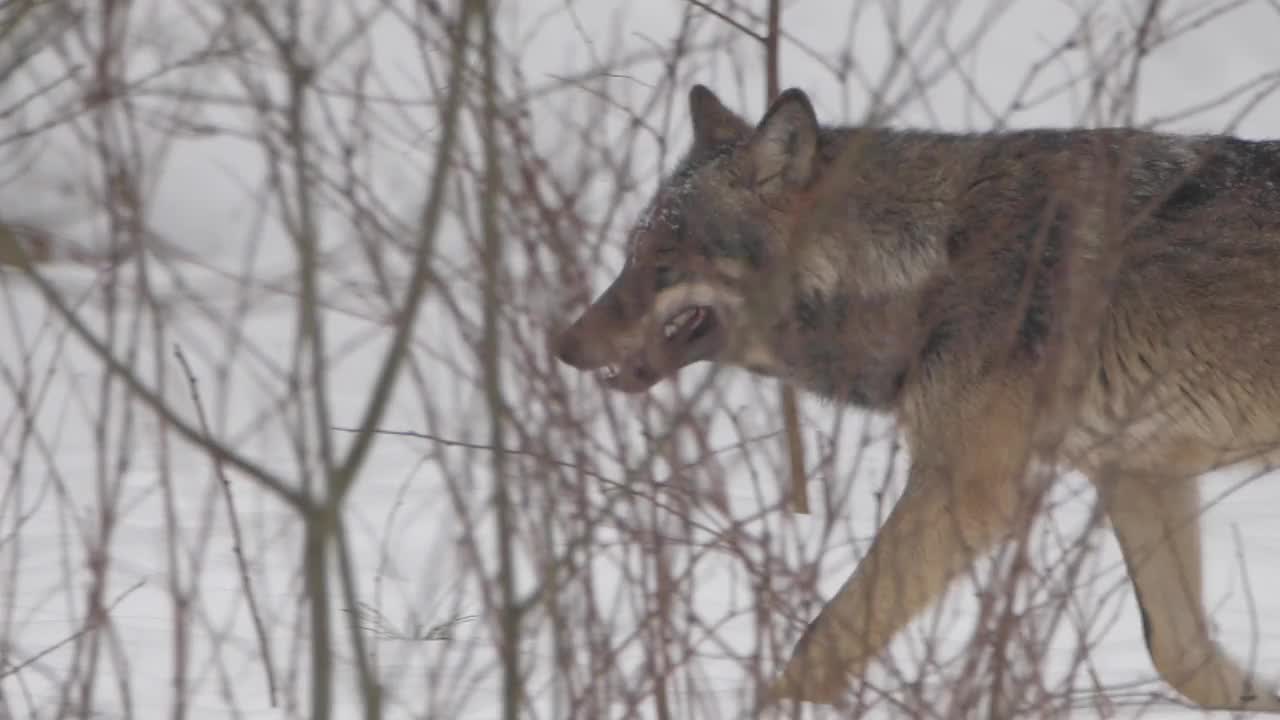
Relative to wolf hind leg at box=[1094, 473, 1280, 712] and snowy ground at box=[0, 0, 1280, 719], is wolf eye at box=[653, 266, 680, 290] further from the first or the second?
wolf hind leg at box=[1094, 473, 1280, 712]

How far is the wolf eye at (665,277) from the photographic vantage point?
4.55m

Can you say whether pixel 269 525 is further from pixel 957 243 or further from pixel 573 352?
pixel 957 243

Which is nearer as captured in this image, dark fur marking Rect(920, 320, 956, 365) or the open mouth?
the open mouth

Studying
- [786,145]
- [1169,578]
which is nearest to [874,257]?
[786,145]

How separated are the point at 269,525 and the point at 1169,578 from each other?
3.27 m

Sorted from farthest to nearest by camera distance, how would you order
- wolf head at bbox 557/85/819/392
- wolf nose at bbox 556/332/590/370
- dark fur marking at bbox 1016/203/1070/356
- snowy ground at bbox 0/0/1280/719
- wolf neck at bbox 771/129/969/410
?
wolf neck at bbox 771/129/969/410 → dark fur marking at bbox 1016/203/1070/356 → wolf head at bbox 557/85/819/392 → wolf nose at bbox 556/332/590/370 → snowy ground at bbox 0/0/1280/719

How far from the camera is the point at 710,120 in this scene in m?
4.98

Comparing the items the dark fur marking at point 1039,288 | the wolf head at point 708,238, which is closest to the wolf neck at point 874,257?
the wolf head at point 708,238

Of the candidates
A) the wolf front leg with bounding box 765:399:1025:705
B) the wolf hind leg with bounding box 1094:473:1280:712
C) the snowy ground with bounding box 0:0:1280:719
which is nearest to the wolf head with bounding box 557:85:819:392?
the snowy ground with bounding box 0:0:1280:719

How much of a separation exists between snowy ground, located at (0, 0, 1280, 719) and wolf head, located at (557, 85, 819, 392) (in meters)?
0.39

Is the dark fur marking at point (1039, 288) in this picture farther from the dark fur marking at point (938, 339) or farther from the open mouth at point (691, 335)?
the open mouth at point (691, 335)

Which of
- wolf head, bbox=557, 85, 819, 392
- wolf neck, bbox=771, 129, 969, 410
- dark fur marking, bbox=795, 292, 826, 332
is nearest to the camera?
wolf head, bbox=557, 85, 819, 392

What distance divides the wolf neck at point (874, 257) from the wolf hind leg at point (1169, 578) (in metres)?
0.73

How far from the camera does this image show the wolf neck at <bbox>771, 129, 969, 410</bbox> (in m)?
4.77
